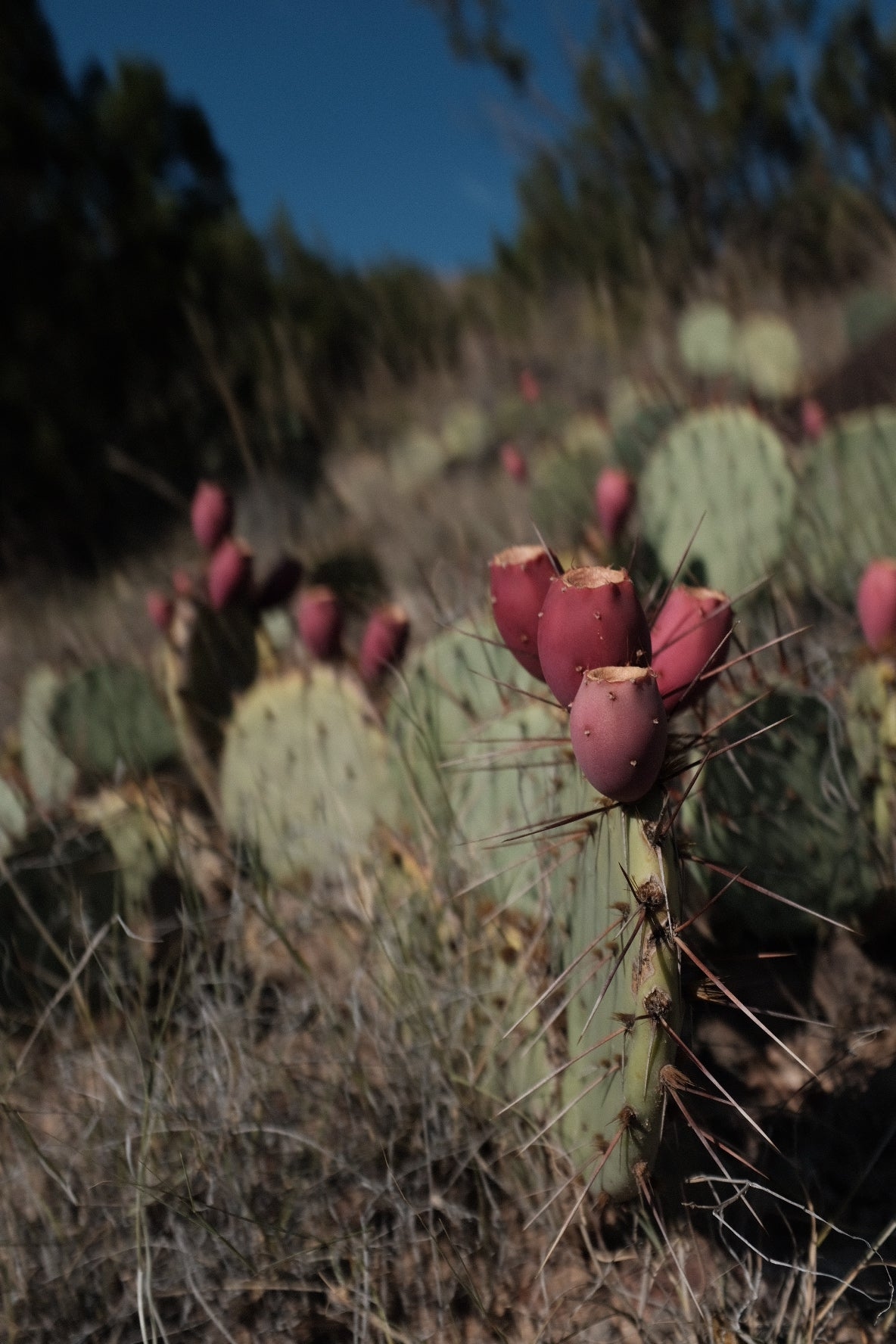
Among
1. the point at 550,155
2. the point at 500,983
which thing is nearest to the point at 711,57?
the point at 550,155

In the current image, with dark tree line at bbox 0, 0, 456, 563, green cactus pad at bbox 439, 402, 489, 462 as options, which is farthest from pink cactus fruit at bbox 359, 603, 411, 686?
dark tree line at bbox 0, 0, 456, 563

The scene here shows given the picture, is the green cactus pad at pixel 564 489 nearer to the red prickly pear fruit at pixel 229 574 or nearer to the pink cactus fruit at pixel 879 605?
the red prickly pear fruit at pixel 229 574

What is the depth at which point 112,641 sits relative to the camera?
4074 mm

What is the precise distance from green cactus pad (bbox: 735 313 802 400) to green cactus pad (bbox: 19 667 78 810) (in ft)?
13.0

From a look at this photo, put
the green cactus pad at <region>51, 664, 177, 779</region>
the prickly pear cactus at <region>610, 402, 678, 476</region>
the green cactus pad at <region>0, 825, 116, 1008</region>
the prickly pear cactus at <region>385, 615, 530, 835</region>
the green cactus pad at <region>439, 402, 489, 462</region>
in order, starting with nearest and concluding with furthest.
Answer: the prickly pear cactus at <region>385, 615, 530, 835</region> < the green cactus pad at <region>0, 825, 116, 1008</region> < the green cactus pad at <region>51, 664, 177, 779</region> < the prickly pear cactus at <region>610, 402, 678, 476</region> < the green cactus pad at <region>439, 402, 489, 462</region>

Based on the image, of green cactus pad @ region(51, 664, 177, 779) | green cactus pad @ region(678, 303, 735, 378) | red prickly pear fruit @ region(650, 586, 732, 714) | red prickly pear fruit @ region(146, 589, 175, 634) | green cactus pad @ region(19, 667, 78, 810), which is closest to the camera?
red prickly pear fruit @ region(650, 586, 732, 714)

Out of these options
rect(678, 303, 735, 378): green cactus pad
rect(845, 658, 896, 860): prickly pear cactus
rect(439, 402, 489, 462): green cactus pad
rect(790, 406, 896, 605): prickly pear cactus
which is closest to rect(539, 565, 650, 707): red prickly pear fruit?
rect(845, 658, 896, 860): prickly pear cactus

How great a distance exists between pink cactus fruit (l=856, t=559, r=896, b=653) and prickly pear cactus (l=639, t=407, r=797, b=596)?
56 cm

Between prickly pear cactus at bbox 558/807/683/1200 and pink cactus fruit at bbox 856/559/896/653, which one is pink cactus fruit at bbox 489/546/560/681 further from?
pink cactus fruit at bbox 856/559/896/653

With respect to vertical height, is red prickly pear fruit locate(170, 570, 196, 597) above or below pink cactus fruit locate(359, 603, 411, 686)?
above

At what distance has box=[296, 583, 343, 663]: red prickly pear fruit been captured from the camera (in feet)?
6.06

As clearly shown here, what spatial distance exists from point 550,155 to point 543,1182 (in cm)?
1020

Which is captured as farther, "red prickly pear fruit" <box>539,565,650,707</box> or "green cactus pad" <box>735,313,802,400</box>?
"green cactus pad" <box>735,313,802,400</box>

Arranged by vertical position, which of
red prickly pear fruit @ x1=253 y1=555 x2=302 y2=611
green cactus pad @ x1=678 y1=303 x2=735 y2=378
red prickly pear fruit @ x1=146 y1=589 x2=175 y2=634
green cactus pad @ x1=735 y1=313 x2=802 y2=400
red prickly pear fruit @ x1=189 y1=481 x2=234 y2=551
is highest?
green cactus pad @ x1=678 y1=303 x2=735 y2=378
